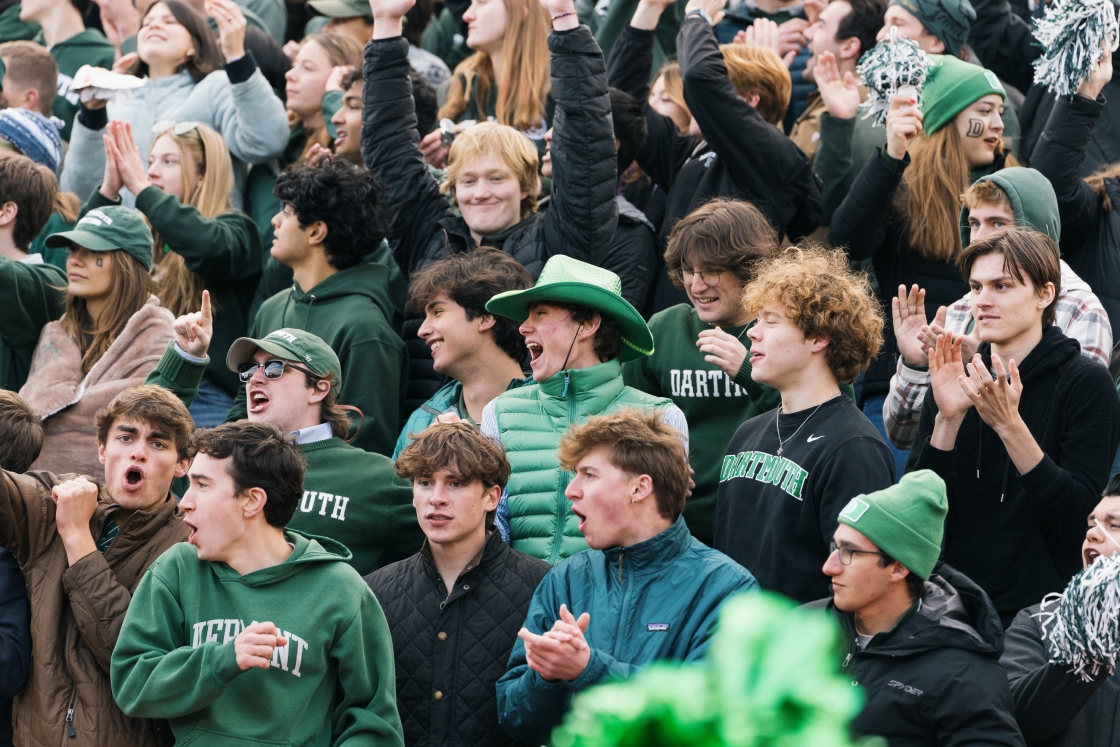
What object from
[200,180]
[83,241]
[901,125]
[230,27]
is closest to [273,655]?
[83,241]

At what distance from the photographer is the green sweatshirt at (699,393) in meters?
4.95

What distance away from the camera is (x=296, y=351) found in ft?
16.7

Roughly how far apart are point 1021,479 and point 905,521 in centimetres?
89

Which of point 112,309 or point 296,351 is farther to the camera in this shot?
point 112,309

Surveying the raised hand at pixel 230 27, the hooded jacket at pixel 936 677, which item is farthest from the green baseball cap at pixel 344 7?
the hooded jacket at pixel 936 677

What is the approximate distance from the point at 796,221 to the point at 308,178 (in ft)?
7.33

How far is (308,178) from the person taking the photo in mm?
5973

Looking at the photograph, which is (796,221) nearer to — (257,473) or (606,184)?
(606,184)

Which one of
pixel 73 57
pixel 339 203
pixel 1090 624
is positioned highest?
pixel 1090 624

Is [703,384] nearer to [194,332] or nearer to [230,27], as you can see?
[194,332]

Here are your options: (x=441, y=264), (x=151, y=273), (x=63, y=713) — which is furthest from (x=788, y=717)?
(x=151, y=273)

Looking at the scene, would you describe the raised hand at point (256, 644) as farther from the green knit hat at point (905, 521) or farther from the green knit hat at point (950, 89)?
the green knit hat at point (950, 89)

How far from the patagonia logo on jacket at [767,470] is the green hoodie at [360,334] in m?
1.73

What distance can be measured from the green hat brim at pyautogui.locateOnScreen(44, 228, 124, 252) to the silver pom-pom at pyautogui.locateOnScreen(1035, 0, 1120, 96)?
4.14 m
